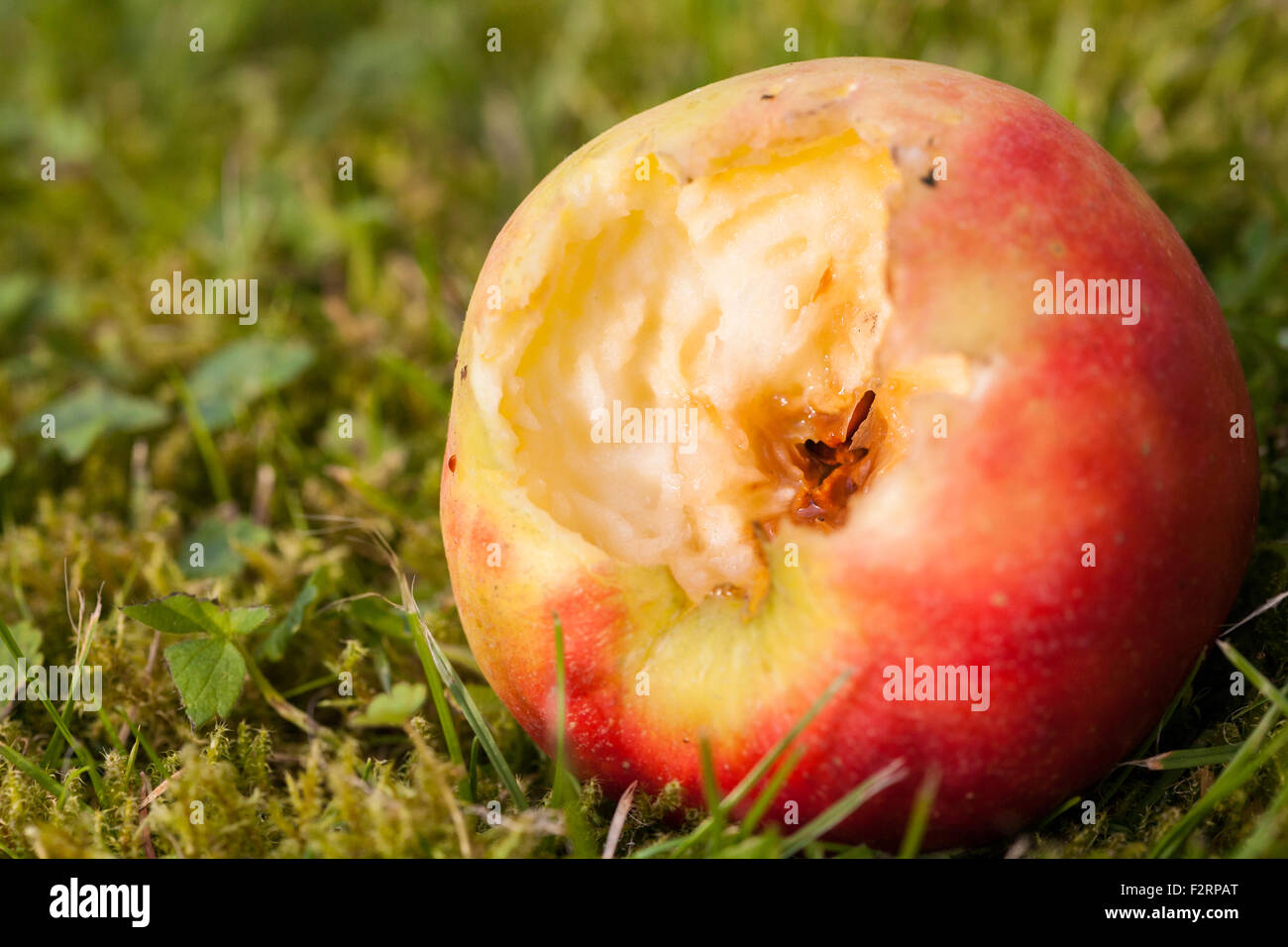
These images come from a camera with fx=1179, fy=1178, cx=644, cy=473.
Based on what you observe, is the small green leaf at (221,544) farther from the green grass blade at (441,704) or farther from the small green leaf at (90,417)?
the green grass blade at (441,704)

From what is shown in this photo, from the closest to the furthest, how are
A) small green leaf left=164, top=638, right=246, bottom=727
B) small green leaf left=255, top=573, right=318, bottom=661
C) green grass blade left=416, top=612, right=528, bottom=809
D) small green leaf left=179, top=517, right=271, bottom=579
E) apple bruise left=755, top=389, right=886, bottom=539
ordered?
apple bruise left=755, top=389, right=886, bottom=539 < green grass blade left=416, top=612, right=528, bottom=809 < small green leaf left=164, top=638, right=246, bottom=727 < small green leaf left=255, top=573, right=318, bottom=661 < small green leaf left=179, top=517, right=271, bottom=579

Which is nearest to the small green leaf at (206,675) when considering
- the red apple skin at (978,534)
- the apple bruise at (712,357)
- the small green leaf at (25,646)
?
the small green leaf at (25,646)

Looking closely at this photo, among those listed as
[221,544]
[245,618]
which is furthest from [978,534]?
[221,544]

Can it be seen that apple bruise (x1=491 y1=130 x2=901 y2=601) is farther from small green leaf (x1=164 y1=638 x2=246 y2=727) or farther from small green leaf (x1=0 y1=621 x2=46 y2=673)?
small green leaf (x1=0 y1=621 x2=46 y2=673)

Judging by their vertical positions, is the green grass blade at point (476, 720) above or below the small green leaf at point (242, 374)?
below

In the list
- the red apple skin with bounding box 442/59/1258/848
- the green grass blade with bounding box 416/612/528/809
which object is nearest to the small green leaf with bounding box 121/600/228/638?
the green grass blade with bounding box 416/612/528/809

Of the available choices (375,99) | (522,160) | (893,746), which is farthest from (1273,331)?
(375,99)

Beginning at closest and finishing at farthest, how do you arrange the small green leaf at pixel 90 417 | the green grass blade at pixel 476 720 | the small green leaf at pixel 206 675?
the green grass blade at pixel 476 720 < the small green leaf at pixel 206 675 < the small green leaf at pixel 90 417
